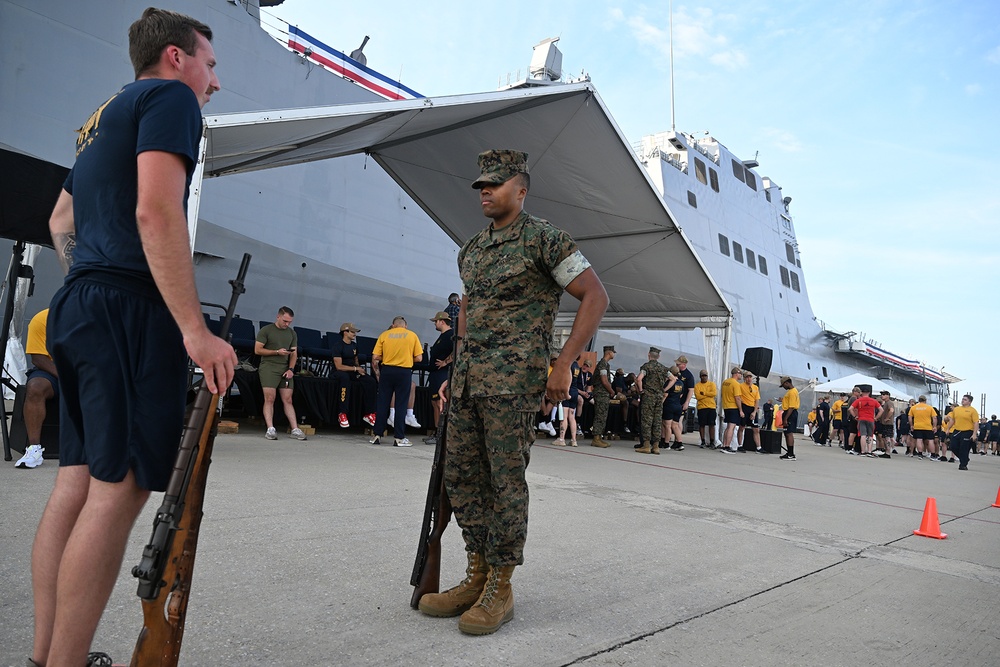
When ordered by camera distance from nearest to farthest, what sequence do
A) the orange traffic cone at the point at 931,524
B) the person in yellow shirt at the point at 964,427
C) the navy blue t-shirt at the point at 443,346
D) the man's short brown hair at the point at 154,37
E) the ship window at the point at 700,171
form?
1. the man's short brown hair at the point at 154,37
2. the orange traffic cone at the point at 931,524
3. the navy blue t-shirt at the point at 443,346
4. the person in yellow shirt at the point at 964,427
5. the ship window at the point at 700,171

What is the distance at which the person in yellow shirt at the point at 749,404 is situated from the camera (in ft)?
38.8

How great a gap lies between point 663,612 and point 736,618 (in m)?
0.26

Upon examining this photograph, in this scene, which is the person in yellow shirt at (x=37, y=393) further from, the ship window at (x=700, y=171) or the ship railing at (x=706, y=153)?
the ship railing at (x=706, y=153)

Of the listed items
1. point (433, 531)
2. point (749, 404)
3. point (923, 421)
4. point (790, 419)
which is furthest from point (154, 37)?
point (923, 421)

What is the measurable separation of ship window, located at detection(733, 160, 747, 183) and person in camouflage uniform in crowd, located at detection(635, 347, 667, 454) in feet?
53.4

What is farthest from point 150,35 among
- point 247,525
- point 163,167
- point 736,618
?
point 736,618

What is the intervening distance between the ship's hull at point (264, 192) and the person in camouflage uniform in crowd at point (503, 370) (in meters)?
8.70

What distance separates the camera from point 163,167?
1302 mm

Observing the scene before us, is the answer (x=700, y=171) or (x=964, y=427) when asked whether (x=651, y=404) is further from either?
(x=700, y=171)

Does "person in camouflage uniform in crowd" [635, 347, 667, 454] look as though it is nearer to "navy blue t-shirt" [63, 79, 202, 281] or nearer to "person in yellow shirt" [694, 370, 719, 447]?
"person in yellow shirt" [694, 370, 719, 447]

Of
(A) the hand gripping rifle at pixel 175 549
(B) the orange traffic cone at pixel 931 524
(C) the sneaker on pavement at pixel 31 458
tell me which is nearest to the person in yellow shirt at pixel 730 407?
(B) the orange traffic cone at pixel 931 524

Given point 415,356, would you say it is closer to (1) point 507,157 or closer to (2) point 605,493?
(2) point 605,493

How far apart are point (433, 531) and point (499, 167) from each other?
1.35 m

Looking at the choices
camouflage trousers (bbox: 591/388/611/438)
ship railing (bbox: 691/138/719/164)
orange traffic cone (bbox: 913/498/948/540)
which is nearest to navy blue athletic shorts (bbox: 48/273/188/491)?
orange traffic cone (bbox: 913/498/948/540)
